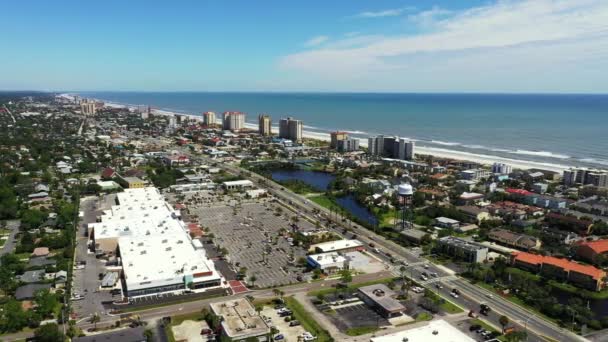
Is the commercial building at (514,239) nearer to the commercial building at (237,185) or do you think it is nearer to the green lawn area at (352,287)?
the green lawn area at (352,287)

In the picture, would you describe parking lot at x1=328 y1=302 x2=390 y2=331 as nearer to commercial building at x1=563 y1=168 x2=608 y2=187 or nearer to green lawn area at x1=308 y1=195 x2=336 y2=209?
green lawn area at x1=308 y1=195 x2=336 y2=209

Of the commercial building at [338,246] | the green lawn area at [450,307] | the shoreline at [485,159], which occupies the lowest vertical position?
the green lawn area at [450,307]

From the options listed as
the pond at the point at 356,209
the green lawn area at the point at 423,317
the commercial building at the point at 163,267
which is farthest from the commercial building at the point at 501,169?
the commercial building at the point at 163,267

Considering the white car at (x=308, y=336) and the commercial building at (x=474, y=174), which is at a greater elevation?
the commercial building at (x=474, y=174)

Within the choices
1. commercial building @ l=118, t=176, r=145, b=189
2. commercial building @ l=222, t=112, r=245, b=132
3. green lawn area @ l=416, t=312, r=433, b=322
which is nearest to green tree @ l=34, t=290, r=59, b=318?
green lawn area @ l=416, t=312, r=433, b=322

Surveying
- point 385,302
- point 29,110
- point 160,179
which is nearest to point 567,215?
point 385,302

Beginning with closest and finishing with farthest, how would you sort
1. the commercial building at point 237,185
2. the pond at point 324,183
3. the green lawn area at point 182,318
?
the green lawn area at point 182,318 < the pond at point 324,183 < the commercial building at point 237,185
